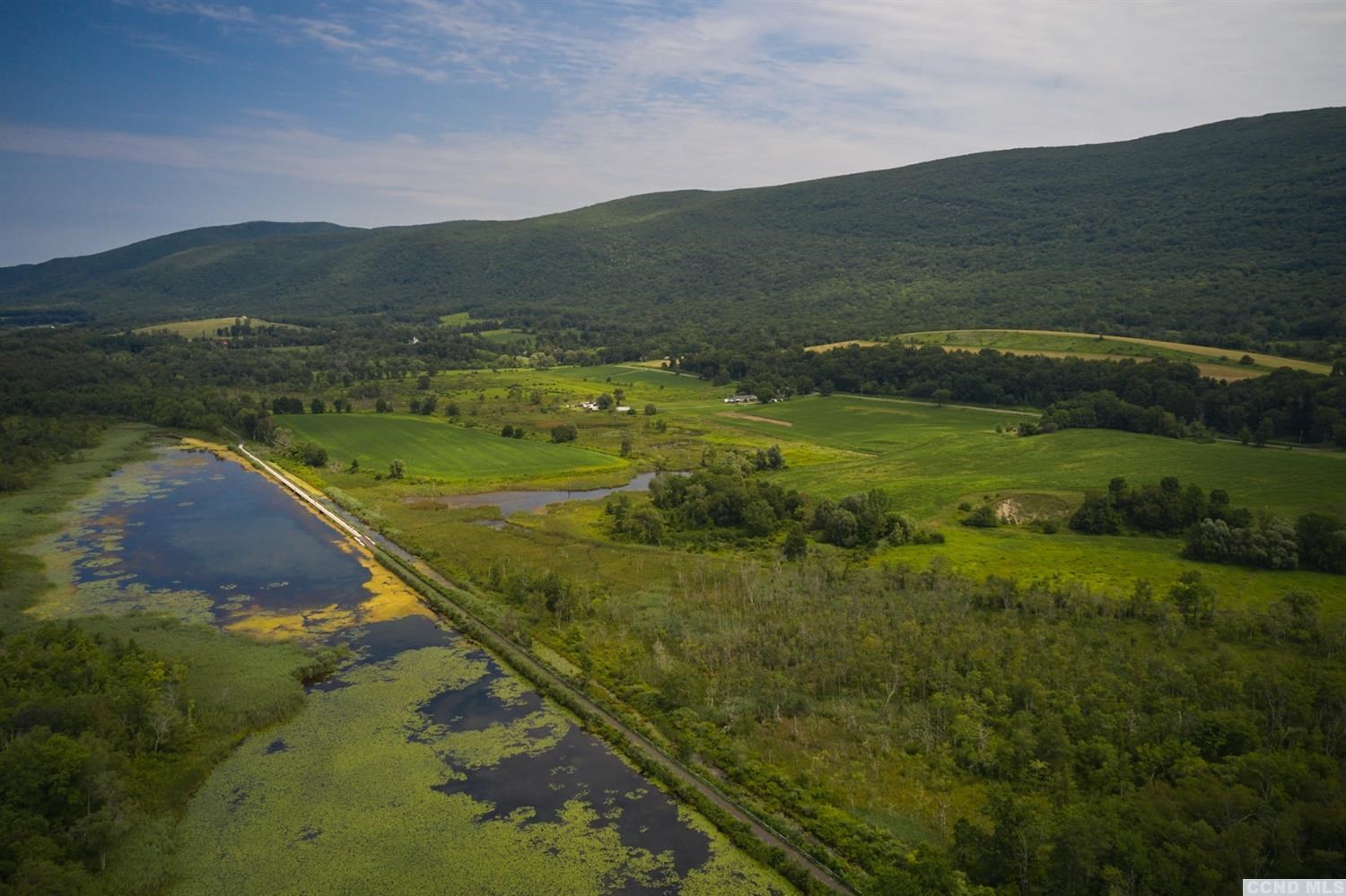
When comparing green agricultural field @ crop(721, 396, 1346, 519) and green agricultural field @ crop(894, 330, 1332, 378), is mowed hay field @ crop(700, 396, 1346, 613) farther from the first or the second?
green agricultural field @ crop(894, 330, 1332, 378)

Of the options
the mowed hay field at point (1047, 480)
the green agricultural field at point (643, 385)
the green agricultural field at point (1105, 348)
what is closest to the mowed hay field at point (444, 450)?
the mowed hay field at point (1047, 480)

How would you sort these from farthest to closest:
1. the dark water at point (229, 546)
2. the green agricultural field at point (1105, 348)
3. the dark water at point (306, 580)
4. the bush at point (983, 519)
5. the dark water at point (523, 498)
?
1. the green agricultural field at point (1105, 348)
2. the dark water at point (523, 498)
3. the bush at point (983, 519)
4. the dark water at point (229, 546)
5. the dark water at point (306, 580)

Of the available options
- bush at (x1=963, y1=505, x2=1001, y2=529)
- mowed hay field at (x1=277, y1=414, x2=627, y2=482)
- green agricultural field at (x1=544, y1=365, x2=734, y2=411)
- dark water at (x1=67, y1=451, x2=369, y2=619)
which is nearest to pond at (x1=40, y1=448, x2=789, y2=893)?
dark water at (x1=67, y1=451, x2=369, y2=619)

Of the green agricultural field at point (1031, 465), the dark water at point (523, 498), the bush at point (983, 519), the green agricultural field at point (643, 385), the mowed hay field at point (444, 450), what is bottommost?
the bush at point (983, 519)

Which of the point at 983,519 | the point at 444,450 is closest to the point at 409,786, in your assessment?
the point at 983,519

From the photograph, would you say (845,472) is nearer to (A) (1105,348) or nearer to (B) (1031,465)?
(B) (1031,465)

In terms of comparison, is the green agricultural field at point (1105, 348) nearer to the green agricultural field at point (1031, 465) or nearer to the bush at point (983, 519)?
the green agricultural field at point (1031, 465)

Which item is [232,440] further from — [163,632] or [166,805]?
[166,805]
